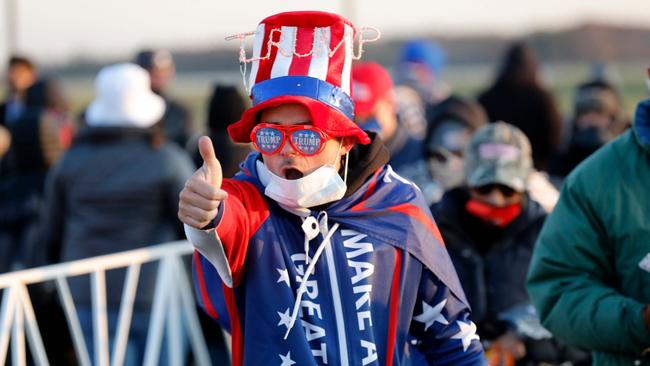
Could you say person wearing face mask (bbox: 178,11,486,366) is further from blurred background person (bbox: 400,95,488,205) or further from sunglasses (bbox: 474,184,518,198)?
blurred background person (bbox: 400,95,488,205)

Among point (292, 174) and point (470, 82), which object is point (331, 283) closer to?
point (292, 174)

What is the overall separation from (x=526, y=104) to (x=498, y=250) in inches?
162

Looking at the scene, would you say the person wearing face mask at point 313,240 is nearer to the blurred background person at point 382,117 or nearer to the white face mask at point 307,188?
the white face mask at point 307,188

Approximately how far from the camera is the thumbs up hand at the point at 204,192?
283cm

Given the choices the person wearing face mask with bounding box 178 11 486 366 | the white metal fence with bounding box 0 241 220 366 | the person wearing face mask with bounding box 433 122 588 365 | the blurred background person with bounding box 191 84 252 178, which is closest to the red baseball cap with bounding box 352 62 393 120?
the blurred background person with bounding box 191 84 252 178

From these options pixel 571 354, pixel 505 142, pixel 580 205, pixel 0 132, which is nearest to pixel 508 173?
pixel 505 142

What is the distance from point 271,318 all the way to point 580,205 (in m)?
1.06

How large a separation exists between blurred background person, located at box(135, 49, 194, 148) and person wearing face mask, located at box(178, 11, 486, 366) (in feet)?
20.4

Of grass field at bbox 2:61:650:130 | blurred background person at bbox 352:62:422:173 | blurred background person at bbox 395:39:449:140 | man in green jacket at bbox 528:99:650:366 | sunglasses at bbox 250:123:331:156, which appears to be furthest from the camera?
grass field at bbox 2:61:650:130

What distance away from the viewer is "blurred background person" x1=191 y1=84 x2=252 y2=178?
6617 mm

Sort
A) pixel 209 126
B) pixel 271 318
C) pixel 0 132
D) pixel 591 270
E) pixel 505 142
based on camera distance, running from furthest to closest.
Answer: pixel 0 132, pixel 209 126, pixel 505 142, pixel 591 270, pixel 271 318

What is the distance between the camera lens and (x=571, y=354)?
200 inches

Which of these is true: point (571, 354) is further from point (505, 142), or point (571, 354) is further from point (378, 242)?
point (378, 242)

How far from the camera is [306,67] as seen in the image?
3.21 meters
